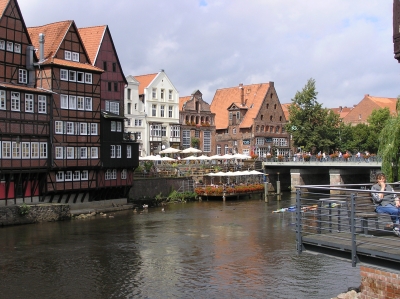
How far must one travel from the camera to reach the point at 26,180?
39.7m

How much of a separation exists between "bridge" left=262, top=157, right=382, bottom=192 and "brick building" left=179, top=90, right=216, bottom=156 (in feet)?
40.0

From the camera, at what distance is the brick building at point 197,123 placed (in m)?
75.1

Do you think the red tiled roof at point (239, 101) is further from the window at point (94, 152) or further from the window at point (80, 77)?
the window at point (80, 77)

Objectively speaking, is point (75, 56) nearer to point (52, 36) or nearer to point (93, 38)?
point (52, 36)

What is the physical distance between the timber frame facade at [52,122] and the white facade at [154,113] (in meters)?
19.8

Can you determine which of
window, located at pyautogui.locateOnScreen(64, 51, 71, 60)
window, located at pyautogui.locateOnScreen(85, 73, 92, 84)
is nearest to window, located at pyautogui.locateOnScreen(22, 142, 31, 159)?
window, located at pyautogui.locateOnScreen(85, 73, 92, 84)

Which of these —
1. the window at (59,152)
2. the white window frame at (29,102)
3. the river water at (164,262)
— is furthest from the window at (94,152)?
the river water at (164,262)

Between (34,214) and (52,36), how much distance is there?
14.2m

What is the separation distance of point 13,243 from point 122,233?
625cm

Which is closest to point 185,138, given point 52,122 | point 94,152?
point 94,152

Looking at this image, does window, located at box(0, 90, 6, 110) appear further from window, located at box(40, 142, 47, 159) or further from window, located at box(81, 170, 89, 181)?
window, located at box(81, 170, 89, 181)

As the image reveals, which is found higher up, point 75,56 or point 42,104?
point 75,56

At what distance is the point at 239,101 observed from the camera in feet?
287

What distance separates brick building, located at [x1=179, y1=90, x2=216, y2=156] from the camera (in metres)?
75.1
